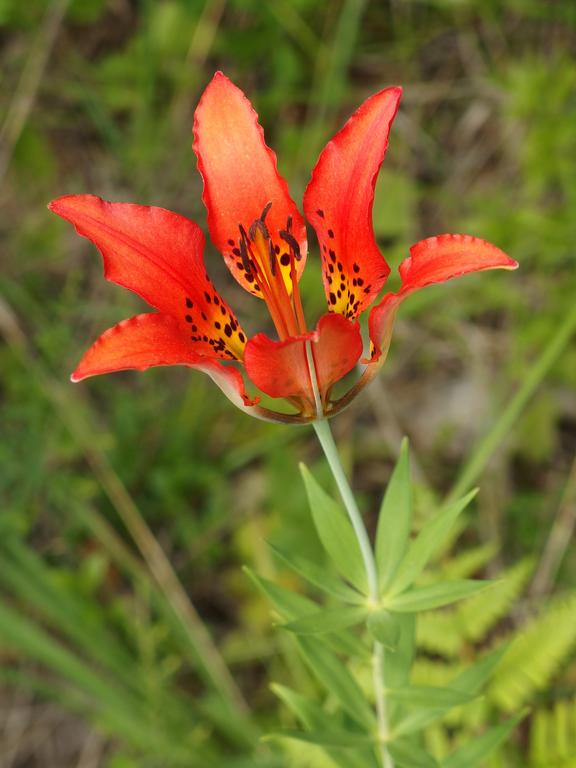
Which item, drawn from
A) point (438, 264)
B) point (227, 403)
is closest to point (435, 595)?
point (438, 264)

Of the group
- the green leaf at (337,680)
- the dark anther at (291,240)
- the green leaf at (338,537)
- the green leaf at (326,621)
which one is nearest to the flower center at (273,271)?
the dark anther at (291,240)

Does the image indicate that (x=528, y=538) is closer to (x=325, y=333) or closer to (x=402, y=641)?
(x=402, y=641)

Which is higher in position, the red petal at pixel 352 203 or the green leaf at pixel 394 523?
the red petal at pixel 352 203

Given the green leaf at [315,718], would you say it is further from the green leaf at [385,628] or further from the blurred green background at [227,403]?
the blurred green background at [227,403]

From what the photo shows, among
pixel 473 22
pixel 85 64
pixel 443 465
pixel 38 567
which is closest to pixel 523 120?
pixel 473 22

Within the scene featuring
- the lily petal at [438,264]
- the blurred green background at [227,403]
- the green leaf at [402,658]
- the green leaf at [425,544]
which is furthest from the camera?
the blurred green background at [227,403]

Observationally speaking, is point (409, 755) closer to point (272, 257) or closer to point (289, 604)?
point (289, 604)

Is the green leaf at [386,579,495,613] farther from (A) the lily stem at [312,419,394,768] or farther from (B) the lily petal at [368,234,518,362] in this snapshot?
(B) the lily petal at [368,234,518,362]
